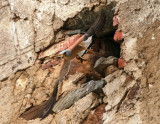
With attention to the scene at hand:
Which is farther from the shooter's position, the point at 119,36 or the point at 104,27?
the point at 104,27

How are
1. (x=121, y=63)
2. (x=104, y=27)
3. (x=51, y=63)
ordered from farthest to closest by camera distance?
(x=51, y=63) → (x=104, y=27) → (x=121, y=63)

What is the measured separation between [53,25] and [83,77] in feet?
1.73

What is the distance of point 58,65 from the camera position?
7.29 ft

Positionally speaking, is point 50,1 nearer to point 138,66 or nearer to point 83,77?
point 83,77

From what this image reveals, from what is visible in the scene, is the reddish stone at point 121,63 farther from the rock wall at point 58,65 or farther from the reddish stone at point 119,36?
the reddish stone at point 119,36

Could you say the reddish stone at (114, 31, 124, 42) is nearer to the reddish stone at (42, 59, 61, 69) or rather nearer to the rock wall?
the rock wall

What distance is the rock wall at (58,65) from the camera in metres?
1.61

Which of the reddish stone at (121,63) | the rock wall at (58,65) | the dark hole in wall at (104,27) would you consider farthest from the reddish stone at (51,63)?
the reddish stone at (121,63)

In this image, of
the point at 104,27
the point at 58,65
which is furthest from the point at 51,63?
the point at 104,27

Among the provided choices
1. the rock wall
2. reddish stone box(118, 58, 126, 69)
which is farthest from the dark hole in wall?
reddish stone box(118, 58, 126, 69)

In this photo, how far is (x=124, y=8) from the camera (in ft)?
6.01

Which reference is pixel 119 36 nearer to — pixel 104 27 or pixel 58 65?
pixel 104 27

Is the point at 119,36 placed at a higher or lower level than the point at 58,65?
higher

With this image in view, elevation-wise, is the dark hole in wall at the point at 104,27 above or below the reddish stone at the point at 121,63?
above
